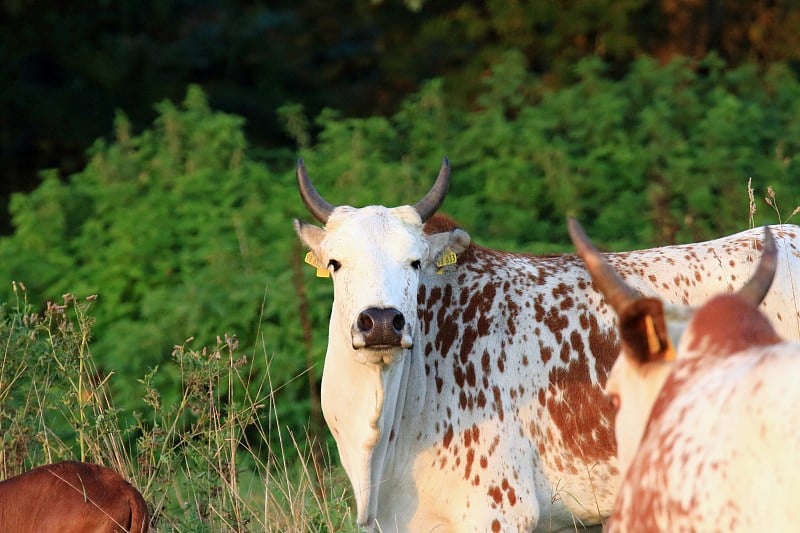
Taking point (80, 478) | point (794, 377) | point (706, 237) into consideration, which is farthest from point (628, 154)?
point (794, 377)

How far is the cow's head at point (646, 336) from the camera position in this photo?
8.62 feet

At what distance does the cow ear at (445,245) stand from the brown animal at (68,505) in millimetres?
1441

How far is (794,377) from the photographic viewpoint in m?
2.34

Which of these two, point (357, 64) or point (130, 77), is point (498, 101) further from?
point (130, 77)

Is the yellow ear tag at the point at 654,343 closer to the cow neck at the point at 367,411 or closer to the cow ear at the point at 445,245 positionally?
the cow neck at the point at 367,411

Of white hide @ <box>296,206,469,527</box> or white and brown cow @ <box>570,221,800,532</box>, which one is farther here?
white hide @ <box>296,206,469,527</box>

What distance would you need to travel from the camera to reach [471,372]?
4.88 metres

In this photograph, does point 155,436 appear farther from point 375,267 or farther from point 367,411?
point 375,267

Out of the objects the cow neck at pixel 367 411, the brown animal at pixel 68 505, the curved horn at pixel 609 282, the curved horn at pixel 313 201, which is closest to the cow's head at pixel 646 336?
the curved horn at pixel 609 282

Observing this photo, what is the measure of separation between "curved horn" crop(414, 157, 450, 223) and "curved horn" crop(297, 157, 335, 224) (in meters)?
0.36

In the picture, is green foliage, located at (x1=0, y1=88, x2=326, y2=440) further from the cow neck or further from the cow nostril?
the cow nostril

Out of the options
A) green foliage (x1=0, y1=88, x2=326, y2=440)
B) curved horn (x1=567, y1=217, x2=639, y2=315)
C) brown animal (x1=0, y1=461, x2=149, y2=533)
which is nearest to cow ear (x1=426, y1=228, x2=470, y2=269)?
brown animal (x1=0, y1=461, x2=149, y2=533)

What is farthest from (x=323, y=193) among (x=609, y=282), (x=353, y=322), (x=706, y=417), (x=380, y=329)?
(x=706, y=417)

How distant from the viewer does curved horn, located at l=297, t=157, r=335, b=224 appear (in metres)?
5.12
